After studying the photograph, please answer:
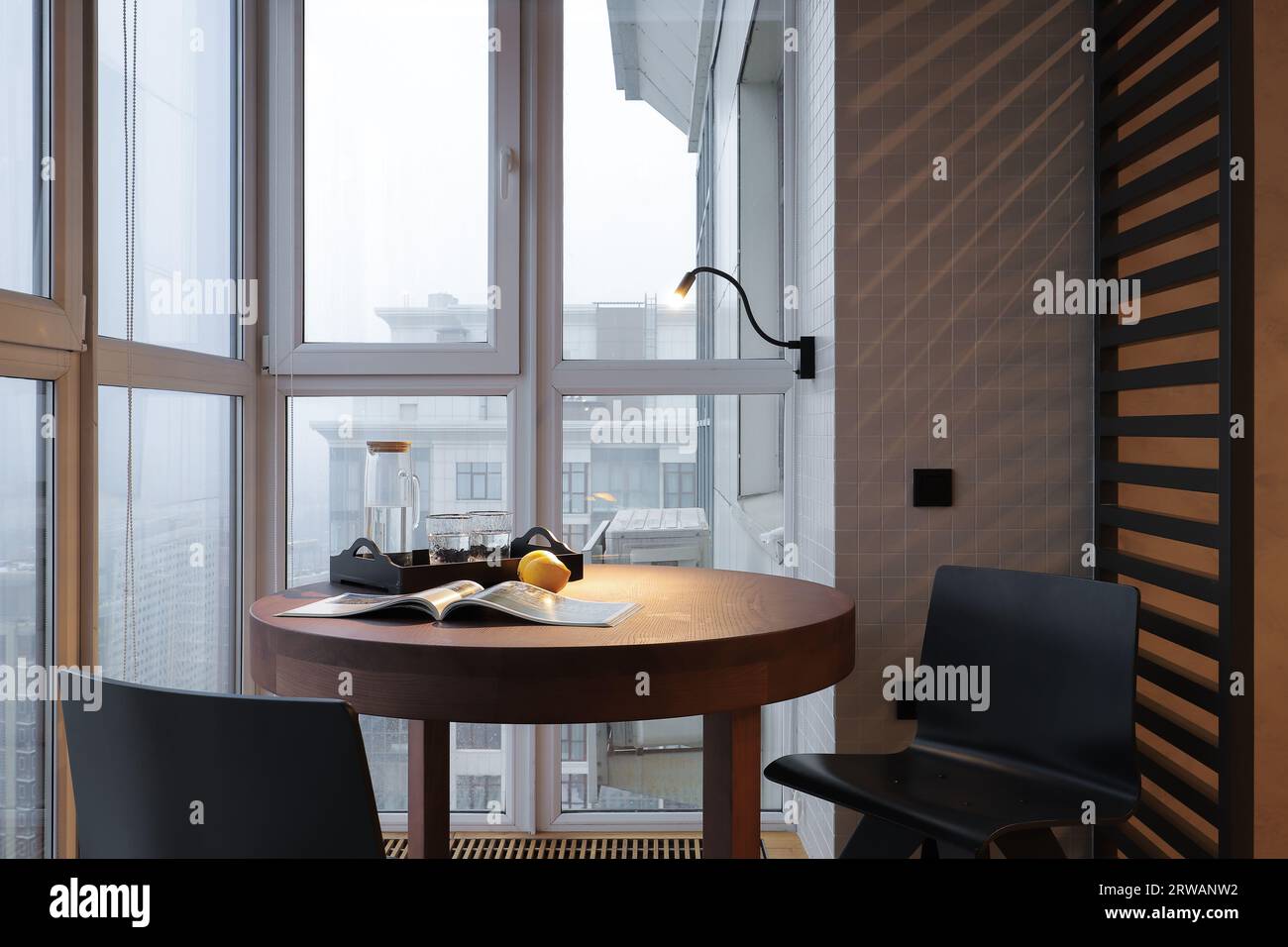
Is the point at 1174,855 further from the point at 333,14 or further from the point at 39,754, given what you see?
the point at 333,14

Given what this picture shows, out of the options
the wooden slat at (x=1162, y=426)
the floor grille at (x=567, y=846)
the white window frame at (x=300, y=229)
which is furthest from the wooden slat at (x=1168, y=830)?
the white window frame at (x=300, y=229)

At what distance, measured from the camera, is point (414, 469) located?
244 cm

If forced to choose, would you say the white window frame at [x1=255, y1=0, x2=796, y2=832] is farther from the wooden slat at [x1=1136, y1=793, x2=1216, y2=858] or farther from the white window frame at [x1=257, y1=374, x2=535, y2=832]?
the wooden slat at [x1=1136, y1=793, x2=1216, y2=858]

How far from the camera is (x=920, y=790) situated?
153 cm

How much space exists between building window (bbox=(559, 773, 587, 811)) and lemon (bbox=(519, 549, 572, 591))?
1.02 meters

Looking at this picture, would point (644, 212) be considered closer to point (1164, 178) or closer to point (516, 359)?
point (516, 359)

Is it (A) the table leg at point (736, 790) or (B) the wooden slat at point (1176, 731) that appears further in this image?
(B) the wooden slat at point (1176, 731)

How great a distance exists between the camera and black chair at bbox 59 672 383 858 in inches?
33.4

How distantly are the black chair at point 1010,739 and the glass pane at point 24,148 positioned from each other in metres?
1.63

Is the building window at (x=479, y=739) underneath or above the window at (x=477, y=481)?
underneath

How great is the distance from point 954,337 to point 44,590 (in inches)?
77.8

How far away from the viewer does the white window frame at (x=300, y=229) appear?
7.85 ft

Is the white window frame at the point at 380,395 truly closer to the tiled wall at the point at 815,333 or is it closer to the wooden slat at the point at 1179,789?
the tiled wall at the point at 815,333
